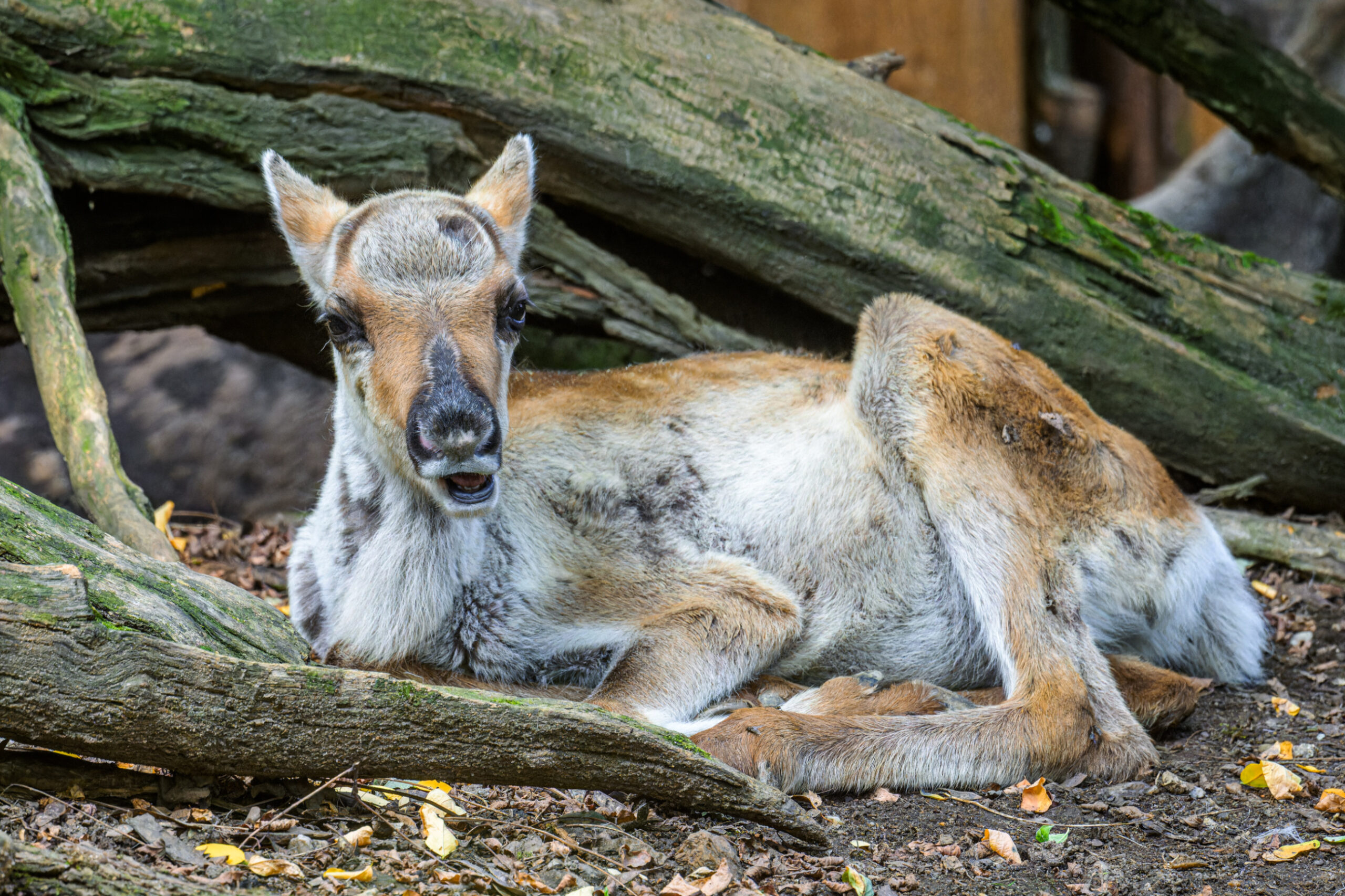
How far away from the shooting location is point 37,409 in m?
8.15

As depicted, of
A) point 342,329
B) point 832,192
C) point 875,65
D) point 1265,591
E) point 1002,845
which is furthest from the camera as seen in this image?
point 875,65

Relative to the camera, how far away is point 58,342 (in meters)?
5.14

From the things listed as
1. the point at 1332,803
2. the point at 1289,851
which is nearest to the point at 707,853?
the point at 1289,851

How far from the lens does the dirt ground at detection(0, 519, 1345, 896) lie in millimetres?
2943

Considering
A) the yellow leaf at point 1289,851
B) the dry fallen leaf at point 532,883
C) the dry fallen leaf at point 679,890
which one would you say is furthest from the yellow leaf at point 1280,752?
the dry fallen leaf at point 532,883

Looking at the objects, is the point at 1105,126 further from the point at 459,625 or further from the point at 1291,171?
the point at 459,625

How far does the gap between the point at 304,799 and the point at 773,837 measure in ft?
4.63

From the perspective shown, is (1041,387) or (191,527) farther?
(191,527)

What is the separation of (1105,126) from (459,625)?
13.2m

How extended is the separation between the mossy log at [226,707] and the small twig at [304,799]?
28 mm

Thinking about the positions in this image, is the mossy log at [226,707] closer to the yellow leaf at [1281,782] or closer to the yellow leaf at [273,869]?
the yellow leaf at [273,869]

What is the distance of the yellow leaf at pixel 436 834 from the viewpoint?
3.17 meters

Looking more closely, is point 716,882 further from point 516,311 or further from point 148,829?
point 516,311

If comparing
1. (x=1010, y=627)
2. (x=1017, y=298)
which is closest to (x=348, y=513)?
Result: (x=1010, y=627)
